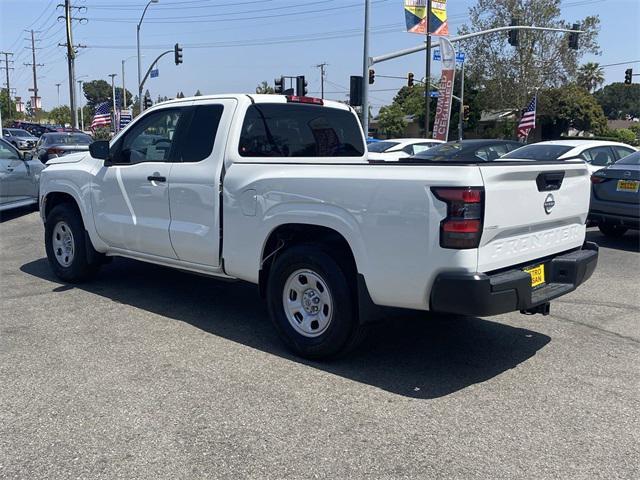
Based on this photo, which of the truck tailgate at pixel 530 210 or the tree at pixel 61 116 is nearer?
the truck tailgate at pixel 530 210

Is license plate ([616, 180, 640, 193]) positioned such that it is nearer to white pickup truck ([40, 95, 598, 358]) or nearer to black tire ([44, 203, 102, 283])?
white pickup truck ([40, 95, 598, 358])

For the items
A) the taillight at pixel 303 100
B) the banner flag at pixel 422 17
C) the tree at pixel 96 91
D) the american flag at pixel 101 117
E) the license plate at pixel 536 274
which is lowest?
the license plate at pixel 536 274

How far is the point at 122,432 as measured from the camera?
11.6 ft

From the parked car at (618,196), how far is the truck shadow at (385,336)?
472 cm

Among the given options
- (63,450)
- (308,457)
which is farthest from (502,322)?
(63,450)

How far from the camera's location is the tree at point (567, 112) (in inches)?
1916

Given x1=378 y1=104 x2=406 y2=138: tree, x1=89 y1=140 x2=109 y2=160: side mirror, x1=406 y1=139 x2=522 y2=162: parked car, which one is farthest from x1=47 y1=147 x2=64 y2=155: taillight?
x1=378 y1=104 x2=406 y2=138: tree

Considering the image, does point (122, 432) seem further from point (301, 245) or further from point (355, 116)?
point (355, 116)

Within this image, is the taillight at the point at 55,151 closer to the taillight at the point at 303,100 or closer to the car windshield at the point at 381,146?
the car windshield at the point at 381,146

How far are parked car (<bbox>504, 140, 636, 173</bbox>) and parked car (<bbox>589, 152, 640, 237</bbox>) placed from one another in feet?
5.46

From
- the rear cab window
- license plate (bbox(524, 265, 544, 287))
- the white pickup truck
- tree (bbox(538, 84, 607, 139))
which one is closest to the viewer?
the white pickup truck

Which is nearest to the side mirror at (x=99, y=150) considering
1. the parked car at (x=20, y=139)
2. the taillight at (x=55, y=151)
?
the taillight at (x=55, y=151)

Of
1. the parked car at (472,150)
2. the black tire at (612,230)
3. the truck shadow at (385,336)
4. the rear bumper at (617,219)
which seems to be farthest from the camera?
the parked car at (472,150)

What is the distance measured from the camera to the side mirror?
20.1 ft
